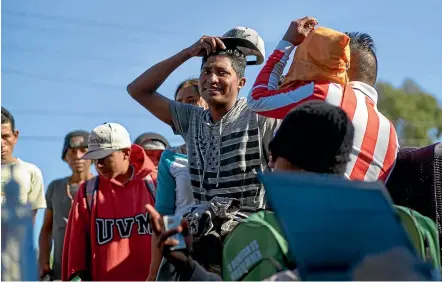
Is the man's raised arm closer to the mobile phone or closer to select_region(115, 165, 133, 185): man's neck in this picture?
select_region(115, 165, 133, 185): man's neck

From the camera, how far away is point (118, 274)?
16.5 feet

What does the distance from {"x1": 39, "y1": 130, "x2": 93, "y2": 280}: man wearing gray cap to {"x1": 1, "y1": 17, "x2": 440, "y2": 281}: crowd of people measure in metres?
1.71

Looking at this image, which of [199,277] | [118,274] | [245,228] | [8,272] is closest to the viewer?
[199,277]

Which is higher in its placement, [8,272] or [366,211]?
[366,211]

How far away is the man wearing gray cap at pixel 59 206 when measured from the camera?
6.92 metres

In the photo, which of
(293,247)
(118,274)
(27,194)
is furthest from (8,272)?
(27,194)

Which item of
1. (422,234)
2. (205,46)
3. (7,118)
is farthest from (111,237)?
(422,234)

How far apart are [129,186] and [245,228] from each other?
2.64 meters

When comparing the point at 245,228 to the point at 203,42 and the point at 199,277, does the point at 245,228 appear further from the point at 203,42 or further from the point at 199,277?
the point at 203,42

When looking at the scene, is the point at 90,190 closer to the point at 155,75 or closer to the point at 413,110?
the point at 155,75

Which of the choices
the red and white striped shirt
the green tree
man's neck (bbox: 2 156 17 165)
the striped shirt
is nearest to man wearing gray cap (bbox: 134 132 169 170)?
man's neck (bbox: 2 156 17 165)

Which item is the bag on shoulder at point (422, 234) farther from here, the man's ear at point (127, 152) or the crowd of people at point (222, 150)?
the man's ear at point (127, 152)

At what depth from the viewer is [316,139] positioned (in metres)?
2.53

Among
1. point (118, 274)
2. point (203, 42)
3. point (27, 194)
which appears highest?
point (203, 42)
